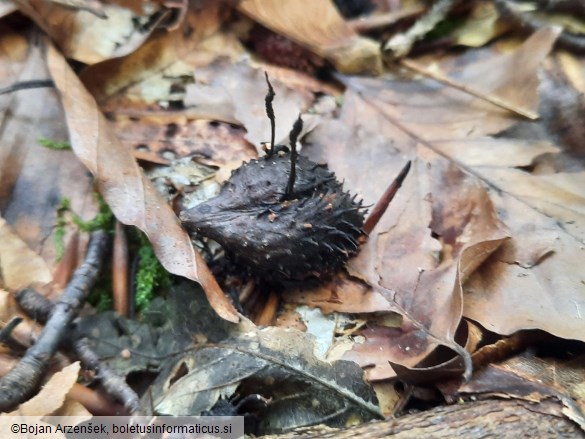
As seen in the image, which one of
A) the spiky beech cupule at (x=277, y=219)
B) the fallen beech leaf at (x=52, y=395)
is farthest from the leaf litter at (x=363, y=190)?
the fallen beech leaf at (x=52, y=395)

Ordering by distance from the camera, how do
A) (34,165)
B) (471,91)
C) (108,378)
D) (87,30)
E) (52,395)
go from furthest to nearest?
(471,91)
(87,30)
(34,165)
(108,378)
(52,395)

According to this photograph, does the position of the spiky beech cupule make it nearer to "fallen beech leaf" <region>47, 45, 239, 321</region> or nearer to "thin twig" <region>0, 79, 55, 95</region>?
"fallen beech leaf" <region>47, 45, 239, 321</region>

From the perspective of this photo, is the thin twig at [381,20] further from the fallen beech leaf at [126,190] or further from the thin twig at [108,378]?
the thin twig at [108,378]

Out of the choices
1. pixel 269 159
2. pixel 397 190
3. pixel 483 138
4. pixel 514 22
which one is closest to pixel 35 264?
pixel 269 159

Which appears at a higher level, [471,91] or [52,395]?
[471,91]

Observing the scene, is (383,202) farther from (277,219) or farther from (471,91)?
(471,91)

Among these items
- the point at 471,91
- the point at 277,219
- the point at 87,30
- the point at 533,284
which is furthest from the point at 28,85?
the point at 533,284

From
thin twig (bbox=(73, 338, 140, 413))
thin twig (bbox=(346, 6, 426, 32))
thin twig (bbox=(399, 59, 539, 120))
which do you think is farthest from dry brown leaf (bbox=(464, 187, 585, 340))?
thin twig (bbox=(346, 6, 426, 32))
